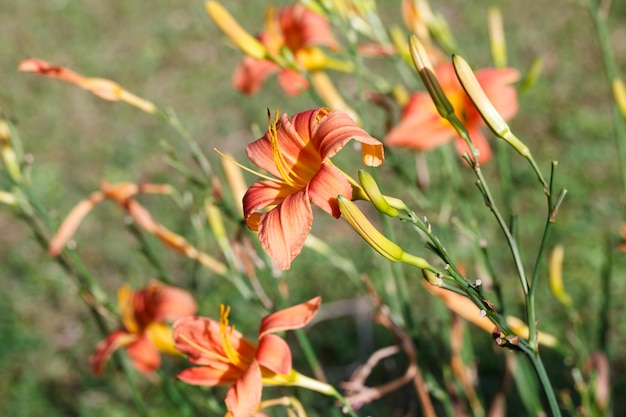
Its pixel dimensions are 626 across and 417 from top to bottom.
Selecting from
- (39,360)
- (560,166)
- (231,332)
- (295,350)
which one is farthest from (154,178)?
(231,332)

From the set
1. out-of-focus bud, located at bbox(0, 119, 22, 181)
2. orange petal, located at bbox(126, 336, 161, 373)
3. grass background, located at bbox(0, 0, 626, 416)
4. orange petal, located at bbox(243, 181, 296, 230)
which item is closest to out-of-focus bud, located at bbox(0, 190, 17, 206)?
out-of-focus bud, located at bbox(0, 119, 22, 181)

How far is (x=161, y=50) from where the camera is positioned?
4562 millimetres

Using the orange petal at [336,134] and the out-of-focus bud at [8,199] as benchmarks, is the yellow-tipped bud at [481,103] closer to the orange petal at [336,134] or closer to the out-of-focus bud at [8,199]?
the orange petal at [336,134]

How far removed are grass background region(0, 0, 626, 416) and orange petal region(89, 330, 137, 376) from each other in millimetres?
1121

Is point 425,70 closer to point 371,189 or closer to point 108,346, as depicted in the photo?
point 371,189

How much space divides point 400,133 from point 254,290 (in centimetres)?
39

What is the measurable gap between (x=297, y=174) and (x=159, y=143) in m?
1.89

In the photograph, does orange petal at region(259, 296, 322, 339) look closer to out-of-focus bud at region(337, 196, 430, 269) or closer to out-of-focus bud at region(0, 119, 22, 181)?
out-of-focus bud at region(337, 196, 430, 269)

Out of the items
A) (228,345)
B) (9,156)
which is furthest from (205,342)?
(9,156)

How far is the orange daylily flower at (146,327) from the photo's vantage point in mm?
1370

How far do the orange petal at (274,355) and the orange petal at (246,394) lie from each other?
0.05ft

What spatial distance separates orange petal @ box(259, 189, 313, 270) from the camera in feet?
2.68

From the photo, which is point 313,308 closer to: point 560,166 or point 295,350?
point 295,350

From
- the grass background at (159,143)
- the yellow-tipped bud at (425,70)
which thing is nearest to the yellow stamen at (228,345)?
the yellow-tipped bud at (425,70)
